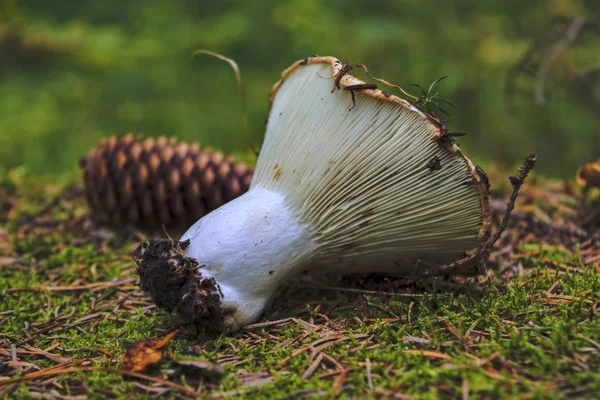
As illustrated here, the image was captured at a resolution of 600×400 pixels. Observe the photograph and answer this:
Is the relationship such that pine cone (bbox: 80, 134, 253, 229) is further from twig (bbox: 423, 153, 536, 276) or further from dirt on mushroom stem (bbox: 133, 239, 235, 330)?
twig (bbox: 423, 153, 536, 276)

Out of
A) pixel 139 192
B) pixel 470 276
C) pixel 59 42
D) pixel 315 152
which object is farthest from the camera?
pixel 59 42

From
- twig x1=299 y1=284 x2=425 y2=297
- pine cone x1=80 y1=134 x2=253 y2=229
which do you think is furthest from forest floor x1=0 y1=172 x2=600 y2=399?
pine cone x1=80 y1=134 x2=253 y2=229

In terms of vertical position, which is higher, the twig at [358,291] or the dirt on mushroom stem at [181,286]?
the dirt on mushroom stem at [181,286]

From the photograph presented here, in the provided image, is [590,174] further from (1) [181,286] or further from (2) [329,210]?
(1) [181,286]

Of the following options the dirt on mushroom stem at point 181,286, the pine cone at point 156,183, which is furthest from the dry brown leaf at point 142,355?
the pine cone at point 156,183

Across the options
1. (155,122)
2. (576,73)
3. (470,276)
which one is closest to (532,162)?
(470,276)

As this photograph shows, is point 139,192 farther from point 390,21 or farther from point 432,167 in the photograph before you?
point 390,21

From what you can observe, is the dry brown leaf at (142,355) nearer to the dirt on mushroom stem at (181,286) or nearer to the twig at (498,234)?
the dirt on mushroom stem at (181,286)

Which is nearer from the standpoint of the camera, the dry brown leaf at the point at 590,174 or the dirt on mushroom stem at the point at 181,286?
the dirt on mushroom stem at the point at 181,286
